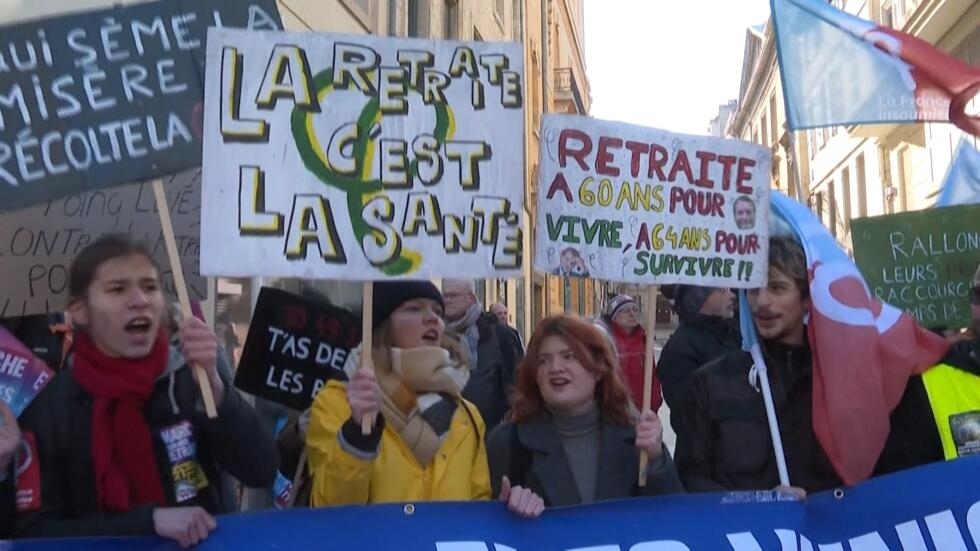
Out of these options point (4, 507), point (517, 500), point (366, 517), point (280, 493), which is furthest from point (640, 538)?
point (4, 507)

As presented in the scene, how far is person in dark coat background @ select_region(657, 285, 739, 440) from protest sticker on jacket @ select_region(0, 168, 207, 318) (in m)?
2.17

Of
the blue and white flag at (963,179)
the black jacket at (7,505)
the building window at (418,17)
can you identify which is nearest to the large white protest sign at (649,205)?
the black jacket at (7,505)

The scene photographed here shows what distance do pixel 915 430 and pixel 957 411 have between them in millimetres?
137

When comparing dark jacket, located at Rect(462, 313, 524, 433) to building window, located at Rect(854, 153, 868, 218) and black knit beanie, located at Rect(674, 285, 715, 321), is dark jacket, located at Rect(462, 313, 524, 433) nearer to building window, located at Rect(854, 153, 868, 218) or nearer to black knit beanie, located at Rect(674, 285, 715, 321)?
black knit beanie, located at Rect(674, 285, 715, 321)

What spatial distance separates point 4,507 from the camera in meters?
2.59

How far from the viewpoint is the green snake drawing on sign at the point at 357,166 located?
2.79m

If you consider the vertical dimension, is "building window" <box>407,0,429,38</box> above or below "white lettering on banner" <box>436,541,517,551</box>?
above

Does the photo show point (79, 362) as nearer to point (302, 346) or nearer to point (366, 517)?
point (366, 517)

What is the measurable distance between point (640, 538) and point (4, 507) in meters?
1.72

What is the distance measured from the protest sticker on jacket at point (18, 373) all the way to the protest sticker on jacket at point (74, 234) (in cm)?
18

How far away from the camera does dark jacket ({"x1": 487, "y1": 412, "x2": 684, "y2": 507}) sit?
2.92m

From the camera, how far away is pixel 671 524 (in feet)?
9.37

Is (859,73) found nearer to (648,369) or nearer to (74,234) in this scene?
(648,369)

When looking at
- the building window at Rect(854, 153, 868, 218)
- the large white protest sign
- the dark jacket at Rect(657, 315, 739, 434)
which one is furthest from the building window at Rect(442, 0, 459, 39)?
the large white protest sign
